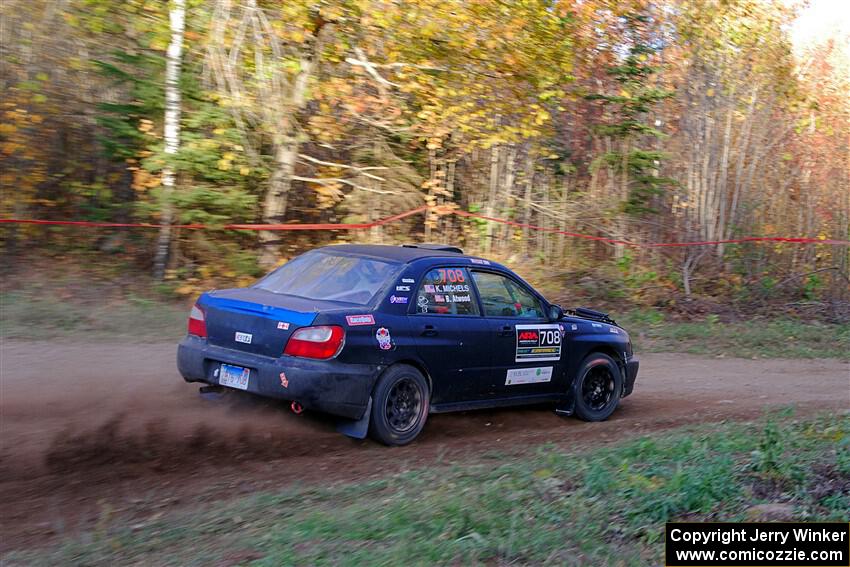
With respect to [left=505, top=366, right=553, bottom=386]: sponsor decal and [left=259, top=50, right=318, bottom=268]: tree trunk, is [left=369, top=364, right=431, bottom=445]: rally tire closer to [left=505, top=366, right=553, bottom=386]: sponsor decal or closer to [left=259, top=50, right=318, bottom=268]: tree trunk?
[left=505, top=366, right=553, bottom=386]: sponsor decal

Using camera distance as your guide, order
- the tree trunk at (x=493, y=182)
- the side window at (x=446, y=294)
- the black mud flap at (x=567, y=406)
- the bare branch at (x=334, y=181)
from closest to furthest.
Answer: the side window at (x=446, y=294)
the black mud flap at (x=567, y=406)
the bare branch at (x=334, y=181)
the tree trunk at (x=493, y=182)

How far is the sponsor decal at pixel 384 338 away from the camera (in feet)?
22.9

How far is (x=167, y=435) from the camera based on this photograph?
6.71 meters

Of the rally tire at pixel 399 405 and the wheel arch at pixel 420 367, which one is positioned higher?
the wheel arch at pixel 420 367

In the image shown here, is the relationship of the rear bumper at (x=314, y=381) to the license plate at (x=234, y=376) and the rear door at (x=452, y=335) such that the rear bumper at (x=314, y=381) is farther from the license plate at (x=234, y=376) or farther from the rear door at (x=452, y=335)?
the rear door at (x=452, y=335)

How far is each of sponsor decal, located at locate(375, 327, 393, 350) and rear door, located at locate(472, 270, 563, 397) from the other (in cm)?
124

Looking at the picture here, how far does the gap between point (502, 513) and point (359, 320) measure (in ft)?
7.68

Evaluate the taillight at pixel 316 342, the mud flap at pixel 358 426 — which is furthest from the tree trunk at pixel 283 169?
the taillight at pixel 316 342

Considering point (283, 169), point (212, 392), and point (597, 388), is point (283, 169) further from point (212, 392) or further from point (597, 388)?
point (212, 392)

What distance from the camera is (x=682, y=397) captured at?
10.3 metres

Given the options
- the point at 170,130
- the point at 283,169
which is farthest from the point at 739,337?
the point at 170,130

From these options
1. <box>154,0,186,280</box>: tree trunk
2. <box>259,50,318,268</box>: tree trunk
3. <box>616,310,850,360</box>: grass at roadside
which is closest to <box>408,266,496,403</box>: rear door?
<box>616,310,850,360</box>: grass at roadside

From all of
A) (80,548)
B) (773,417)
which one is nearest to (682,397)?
(773,417)

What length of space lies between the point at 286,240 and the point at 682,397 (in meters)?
7.61
